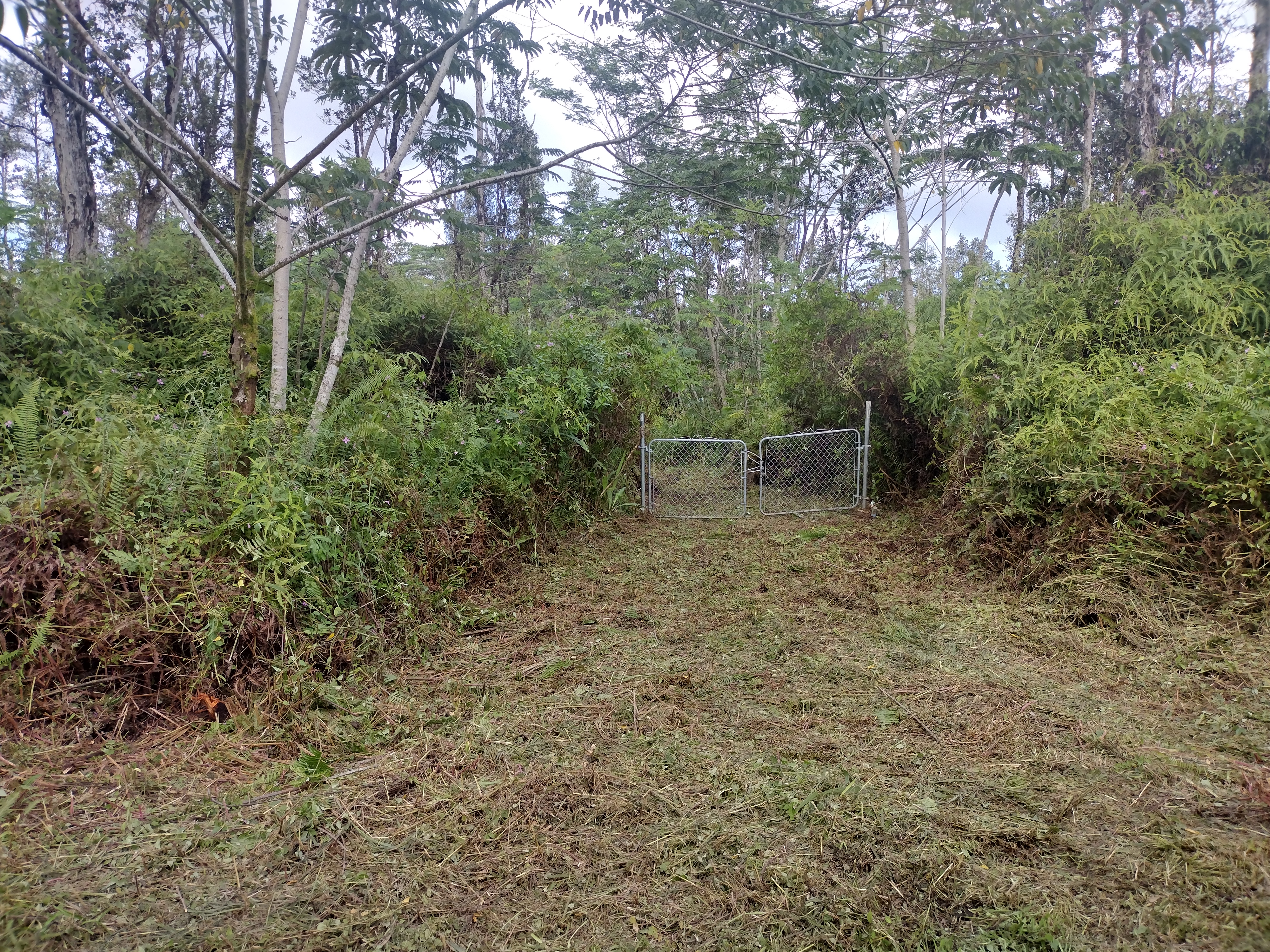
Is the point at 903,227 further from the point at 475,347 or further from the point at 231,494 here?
the point at 231,494

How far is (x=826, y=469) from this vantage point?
27.8ft

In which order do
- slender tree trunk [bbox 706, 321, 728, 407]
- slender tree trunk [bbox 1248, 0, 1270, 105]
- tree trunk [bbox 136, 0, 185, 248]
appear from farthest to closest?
slender tree trunk [bbox 706, 321, 728, 407] → tree trunk [bbox 136, 0, 185, 248] → slender tree trunk [bbox 1248, 0, 1270, 105]

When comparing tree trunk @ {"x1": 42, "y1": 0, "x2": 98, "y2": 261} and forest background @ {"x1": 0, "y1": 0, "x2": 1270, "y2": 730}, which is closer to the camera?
forest background @ {"x1": 0, "y1": 0, "x2": 1270, "y2": 730}

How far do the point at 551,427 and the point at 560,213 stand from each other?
10418 mm

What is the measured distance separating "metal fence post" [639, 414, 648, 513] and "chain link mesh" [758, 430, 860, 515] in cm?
137

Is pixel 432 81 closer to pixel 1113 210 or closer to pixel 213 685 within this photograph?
pixel 213 685

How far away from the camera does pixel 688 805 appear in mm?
2418

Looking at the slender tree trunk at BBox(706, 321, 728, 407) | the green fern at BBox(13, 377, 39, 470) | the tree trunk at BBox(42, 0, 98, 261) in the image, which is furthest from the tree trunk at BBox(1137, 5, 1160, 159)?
the tree trunk at BBox(42, 0, 98, 261)

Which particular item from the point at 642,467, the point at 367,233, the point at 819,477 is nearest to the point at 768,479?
the point at 819,477

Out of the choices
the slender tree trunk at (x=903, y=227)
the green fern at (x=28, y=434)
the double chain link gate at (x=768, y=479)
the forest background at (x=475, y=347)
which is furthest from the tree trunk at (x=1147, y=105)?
the green fern at (x=28, y=434)

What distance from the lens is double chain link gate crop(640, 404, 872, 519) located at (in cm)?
828

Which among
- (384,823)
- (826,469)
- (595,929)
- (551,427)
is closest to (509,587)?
(551,427)

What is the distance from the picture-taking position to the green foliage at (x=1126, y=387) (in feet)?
13.6

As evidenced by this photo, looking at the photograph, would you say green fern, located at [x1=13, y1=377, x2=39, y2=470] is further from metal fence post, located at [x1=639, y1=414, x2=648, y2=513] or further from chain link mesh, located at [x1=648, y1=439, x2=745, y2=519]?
chain link mesh, located at [x1=648, y1=439, x2=745, y2=519]
